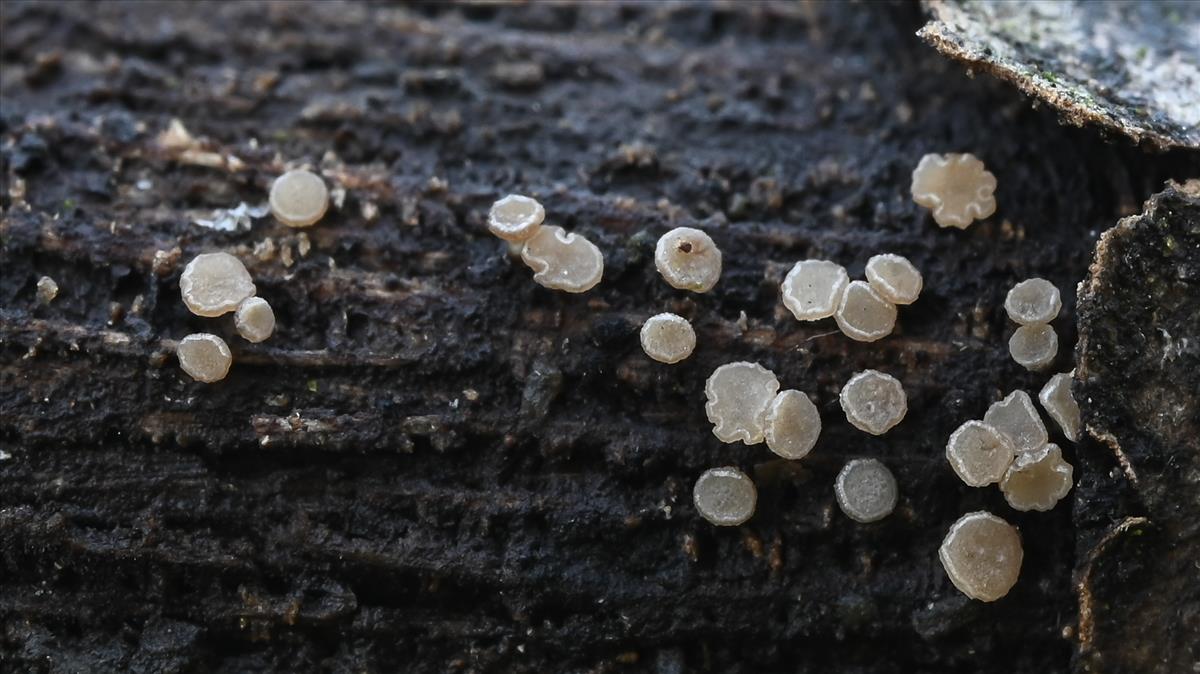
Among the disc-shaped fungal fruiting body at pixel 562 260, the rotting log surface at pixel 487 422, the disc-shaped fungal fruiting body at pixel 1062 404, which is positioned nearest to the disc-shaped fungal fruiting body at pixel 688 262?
the rotting log surface at pixel 487 422

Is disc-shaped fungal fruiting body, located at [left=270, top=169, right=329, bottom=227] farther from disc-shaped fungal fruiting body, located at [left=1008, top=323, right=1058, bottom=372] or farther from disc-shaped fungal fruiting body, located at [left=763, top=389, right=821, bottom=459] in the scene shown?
disc-shaped fungal fruiting body, located at [left=1008, top=323, right=1058, bottom=372]

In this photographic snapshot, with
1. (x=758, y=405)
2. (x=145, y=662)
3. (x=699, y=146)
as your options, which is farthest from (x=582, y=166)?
(x=145, y=662)

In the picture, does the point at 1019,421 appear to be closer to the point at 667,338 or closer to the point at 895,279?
the point at 895,279

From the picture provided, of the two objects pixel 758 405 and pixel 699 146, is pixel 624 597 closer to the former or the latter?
pixel 758 405

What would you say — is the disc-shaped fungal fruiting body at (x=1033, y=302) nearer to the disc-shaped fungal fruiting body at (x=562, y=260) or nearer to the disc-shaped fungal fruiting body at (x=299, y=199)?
the disc-shaped fungal fruiting body at (x=562, y=260)

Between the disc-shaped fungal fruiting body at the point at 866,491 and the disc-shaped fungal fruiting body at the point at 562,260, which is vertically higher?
the disc-shaped fungal fruiting body at the point at 562,260

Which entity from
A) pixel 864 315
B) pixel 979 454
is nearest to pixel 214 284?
pixel 864 315
